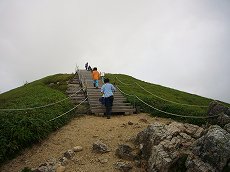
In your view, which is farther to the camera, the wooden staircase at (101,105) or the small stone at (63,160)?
the wooden staircase at (101,105)

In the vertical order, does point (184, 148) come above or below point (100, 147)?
above

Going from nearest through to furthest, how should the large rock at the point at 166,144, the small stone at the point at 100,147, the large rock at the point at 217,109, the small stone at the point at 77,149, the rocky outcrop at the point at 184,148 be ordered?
the rocky outcrop at the point at 184,148
the large rock at the point at 166,144
the small stone at the point at 100,147
the small stone at the point at 77,149
the large rock at the point at 217,109

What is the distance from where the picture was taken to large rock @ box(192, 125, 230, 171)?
962 cm

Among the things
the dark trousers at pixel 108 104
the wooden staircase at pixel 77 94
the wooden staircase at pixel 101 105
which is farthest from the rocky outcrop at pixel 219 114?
the wooden staircase at pixel 77 94

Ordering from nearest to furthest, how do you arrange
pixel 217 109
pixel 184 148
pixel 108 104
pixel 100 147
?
pixel 184 148 < pixel 100 147 < pixel 217 109 < pixel 108 104

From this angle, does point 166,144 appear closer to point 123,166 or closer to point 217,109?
point 123,166

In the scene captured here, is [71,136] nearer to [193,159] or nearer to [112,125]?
[112,125]

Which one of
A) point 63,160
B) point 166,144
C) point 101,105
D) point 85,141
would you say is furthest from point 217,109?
point 101,105

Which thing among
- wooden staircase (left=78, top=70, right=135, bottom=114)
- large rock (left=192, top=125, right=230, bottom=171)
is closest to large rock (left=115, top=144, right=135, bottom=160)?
large rock (left=192, top=125, right=230, bottom=171)

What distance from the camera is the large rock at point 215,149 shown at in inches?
379

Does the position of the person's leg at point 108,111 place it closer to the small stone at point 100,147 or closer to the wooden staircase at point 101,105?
the wooden staircase at point 101,105

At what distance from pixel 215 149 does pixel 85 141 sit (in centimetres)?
731

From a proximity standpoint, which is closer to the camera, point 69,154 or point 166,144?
point 166,144

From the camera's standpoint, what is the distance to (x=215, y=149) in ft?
32.2
